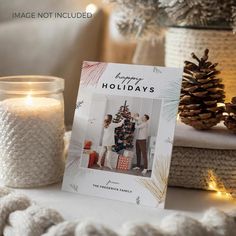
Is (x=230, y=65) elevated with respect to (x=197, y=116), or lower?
elevated

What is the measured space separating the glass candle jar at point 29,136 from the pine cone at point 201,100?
226 mm

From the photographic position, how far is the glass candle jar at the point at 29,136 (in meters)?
0.71

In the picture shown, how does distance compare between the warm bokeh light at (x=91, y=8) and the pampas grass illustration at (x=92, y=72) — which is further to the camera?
the warm bokeh light at (x=91, y=8)

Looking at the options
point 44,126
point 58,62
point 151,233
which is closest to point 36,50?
point 58,62

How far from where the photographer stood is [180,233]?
0.52 metres

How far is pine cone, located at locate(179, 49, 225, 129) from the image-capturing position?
722 mm

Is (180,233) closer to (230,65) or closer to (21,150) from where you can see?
(21,150)

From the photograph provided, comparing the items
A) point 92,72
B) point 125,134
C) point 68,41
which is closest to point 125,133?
point 125,134

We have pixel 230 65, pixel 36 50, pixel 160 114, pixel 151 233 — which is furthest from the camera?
pixel 36 50

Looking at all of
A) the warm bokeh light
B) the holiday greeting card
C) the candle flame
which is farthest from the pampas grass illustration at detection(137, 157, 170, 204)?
the warm bokeh light

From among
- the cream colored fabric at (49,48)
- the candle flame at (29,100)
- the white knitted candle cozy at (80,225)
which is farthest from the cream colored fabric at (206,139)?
the cream colored fabric at (49,48)

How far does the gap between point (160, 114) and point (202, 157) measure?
11cm

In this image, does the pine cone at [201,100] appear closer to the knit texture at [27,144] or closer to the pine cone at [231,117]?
the pine cone at [231,117]

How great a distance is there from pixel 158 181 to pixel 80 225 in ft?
0.57
